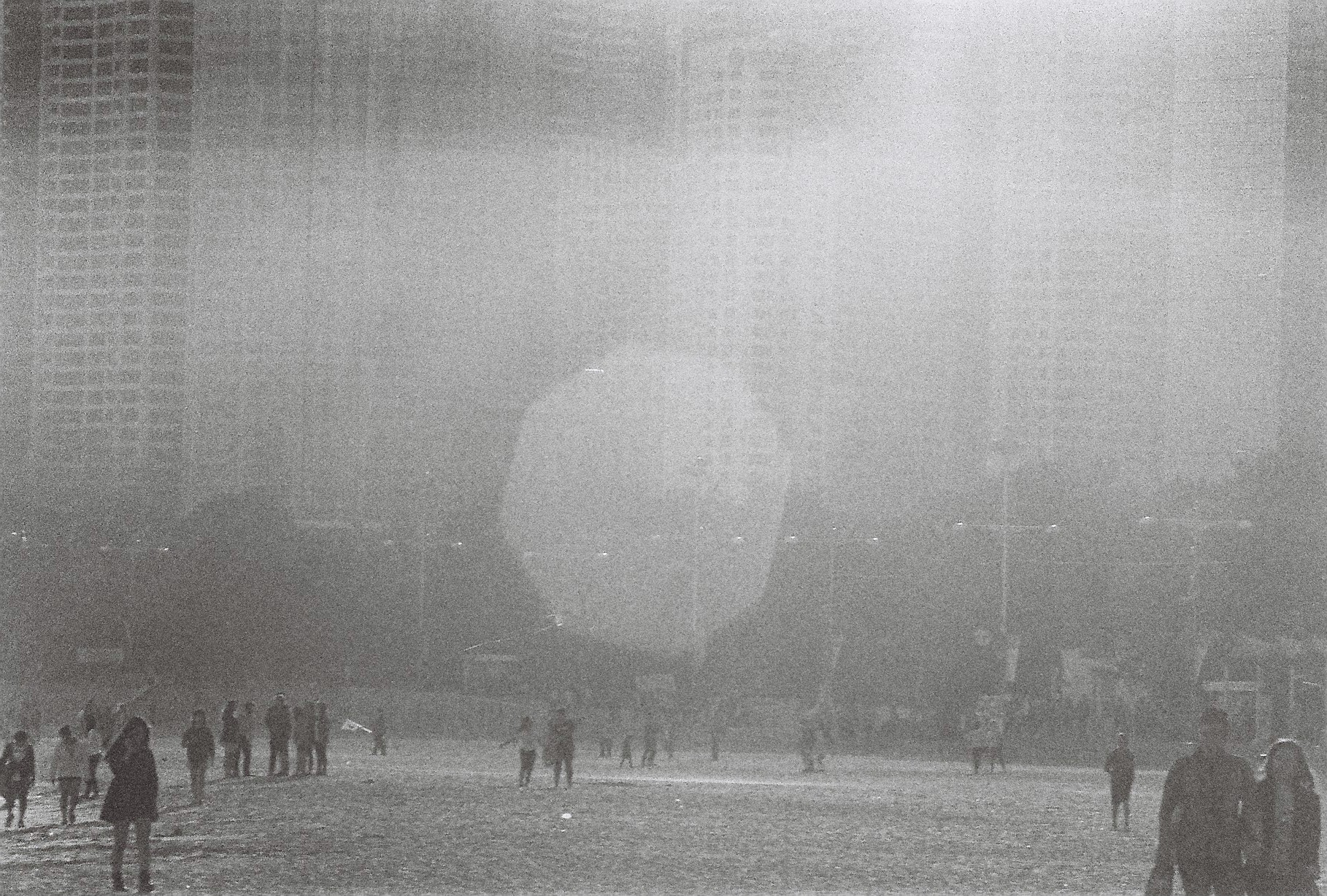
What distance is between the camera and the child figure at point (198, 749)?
23.2 meters

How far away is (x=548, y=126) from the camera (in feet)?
277

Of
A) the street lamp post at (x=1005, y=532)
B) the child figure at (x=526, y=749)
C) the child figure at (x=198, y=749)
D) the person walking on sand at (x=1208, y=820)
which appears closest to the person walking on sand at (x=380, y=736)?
the child figure at (x=526, y=749)

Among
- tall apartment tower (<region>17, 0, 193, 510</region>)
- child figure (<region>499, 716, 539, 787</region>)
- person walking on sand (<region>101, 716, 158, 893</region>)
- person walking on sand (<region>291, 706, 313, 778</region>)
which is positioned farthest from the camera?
tall apartment tower (<region>17, 0, 193, 510</region>)

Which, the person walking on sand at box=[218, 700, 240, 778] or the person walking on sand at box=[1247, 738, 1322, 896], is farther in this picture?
the person walking on sand at box=[218, 700, 240, 778]

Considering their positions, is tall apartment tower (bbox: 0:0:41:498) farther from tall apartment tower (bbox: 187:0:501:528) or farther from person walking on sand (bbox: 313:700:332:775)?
person walking on sand (bbox: 313:700:332:775)

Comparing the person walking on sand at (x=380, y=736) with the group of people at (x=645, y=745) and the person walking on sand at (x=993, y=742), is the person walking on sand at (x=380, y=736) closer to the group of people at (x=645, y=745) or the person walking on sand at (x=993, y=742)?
the group of people at (x=645, y=745)

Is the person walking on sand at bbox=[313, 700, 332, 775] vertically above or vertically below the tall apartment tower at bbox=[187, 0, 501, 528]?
below

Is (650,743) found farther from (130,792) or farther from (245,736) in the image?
(130,792)

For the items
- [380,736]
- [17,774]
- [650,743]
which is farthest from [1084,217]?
[17,774]

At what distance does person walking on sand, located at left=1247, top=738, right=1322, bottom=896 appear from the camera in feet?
35.6

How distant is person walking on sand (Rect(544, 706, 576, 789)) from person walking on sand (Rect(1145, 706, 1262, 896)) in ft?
57.1

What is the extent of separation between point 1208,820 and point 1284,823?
2.07 feet

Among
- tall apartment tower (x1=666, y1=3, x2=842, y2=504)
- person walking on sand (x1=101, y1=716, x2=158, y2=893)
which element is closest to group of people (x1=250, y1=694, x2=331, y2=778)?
person walking on sand (x1=101, y1=716, x2=158, y2=893)

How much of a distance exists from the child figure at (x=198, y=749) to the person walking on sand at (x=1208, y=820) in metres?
14.3
